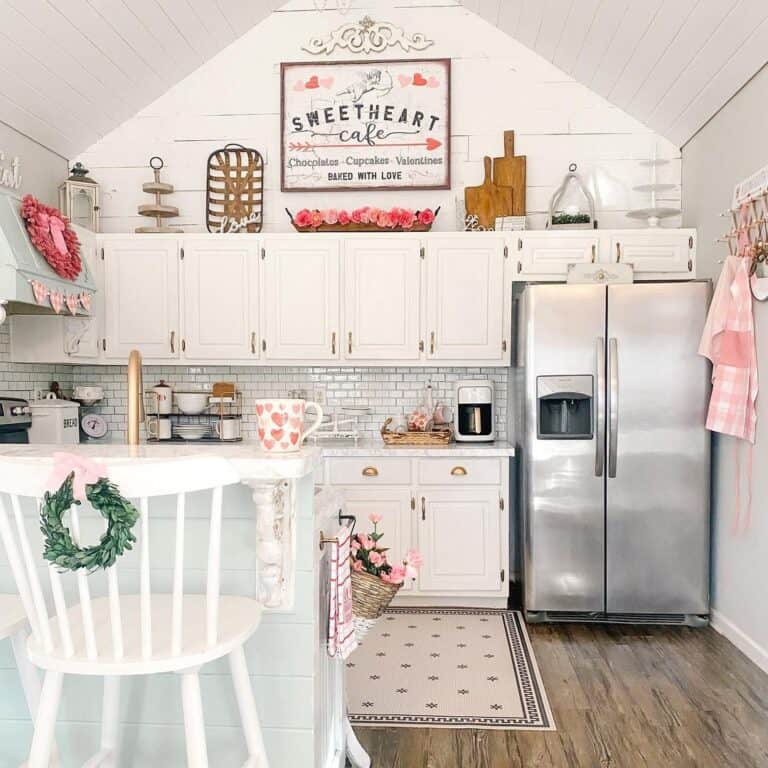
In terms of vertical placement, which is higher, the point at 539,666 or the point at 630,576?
the point at 630,576

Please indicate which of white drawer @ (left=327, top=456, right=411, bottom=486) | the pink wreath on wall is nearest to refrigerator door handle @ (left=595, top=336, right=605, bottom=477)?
white drawer @ (left=327, top=456, right=411, bottom=486)

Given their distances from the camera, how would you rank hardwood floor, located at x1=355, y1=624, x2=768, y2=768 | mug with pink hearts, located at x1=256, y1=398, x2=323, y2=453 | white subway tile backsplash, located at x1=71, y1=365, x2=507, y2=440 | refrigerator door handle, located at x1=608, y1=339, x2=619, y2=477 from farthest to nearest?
white subway tile backsplash, located at x1=71, y1=365, x2=507, y2=440
refrigerator door handle, located at x1=608, y1=339, x2=619, y2=477
hardwood floor, located at x1=355, y1=624, x2=768, y2=768
mug with pink hearts, located at x1=256, y1=398, x2=323, y2=453

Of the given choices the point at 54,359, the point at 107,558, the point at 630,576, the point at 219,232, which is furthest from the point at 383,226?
the point at 107,558

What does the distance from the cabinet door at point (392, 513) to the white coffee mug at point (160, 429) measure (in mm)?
1155

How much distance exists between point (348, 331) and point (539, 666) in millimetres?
2023

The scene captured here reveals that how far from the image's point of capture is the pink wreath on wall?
10.6 ft

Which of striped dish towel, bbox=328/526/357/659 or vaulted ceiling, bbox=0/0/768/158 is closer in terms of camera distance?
striped dish towel, bbox=328/526/357/659

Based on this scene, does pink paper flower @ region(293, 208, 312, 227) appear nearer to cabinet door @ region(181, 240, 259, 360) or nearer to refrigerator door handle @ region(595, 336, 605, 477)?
cabinet door @ region(181, 240, 259, 360)

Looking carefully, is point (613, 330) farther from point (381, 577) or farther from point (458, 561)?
point (381, 577)

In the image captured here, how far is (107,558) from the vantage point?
1.39m

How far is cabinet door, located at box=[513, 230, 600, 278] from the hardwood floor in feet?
6.45

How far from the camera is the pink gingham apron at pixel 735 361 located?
3.47 metres

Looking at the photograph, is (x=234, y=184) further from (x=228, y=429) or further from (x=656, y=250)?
(x=656, y=250)

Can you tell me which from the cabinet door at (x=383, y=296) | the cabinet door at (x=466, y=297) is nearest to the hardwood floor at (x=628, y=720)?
the cabinet door at (x=466, y=297)
